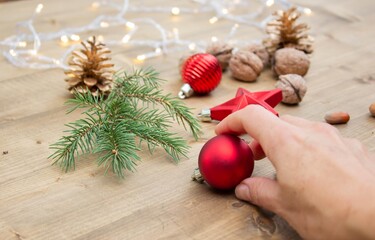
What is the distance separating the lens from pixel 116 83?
108 centimetres

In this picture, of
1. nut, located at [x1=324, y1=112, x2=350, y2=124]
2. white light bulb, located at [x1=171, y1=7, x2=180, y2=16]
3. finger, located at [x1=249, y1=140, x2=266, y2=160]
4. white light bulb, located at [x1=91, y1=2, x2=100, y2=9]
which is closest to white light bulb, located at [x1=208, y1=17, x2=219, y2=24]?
white light bulb, located at [x1=171, y1=7, x2=180, y2=16]

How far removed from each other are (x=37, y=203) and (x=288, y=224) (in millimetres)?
388

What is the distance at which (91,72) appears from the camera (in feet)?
3.86

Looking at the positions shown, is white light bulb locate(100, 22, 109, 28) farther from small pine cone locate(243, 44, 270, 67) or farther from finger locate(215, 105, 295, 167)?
finger locate(215, 105, 295, 167)

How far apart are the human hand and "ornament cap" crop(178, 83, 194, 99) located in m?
0.34

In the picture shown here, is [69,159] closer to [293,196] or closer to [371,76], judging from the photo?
[293,196]

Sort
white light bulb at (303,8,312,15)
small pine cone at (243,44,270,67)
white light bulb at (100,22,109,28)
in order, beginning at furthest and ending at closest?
white light bulb at (303,8,312,15) < white light bulb at (100,22,109,28) < small pine cone at (243,44,270,67)

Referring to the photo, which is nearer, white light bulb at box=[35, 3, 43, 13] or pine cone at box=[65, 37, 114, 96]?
pine cone at box=[65, 37, 114, 96]

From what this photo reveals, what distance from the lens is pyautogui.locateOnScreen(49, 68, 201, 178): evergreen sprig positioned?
953 mm

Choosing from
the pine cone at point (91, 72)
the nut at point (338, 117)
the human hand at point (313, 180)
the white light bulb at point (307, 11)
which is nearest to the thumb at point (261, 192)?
the human hand at point (313, 180)

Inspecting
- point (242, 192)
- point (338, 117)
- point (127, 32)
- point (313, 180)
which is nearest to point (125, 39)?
point (127, 32)

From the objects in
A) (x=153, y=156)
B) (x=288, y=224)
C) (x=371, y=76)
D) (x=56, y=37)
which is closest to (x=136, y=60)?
(x=56, y=37)

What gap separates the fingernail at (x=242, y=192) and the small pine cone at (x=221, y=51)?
0.49 meters

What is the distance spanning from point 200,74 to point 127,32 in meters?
0.42
